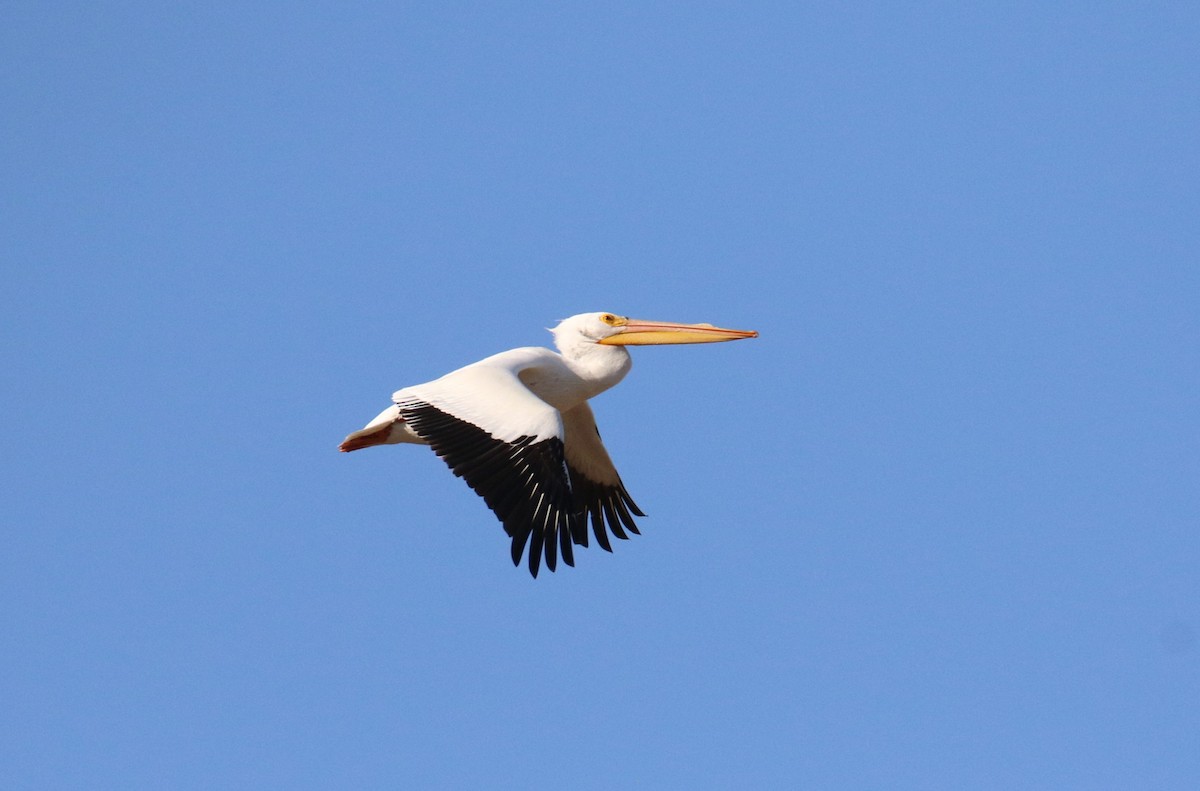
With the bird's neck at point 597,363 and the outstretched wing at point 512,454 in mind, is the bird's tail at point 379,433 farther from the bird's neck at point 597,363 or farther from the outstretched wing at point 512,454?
the bird's neck at point 597,363

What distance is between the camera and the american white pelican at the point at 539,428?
426 inches

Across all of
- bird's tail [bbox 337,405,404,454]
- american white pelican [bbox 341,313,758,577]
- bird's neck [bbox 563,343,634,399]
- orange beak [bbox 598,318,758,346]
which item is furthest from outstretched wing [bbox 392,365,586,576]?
orange beak [bbox 598,318,758,346]

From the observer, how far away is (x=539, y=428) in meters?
11.1

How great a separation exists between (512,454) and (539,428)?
27 cm

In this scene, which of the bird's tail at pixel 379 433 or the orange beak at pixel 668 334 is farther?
the orange beak at pixel 668 334

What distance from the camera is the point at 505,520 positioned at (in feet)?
35.1

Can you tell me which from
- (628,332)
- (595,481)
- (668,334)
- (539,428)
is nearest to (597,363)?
(628,332)

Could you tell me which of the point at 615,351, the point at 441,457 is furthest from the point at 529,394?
the point at 615,351

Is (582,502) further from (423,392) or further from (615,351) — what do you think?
(423,392)

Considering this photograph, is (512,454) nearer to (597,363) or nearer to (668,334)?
(597,363)

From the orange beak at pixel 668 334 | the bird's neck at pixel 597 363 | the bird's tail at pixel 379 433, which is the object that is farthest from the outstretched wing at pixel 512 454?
the orange beak at pixel 668 334

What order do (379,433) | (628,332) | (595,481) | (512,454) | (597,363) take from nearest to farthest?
(512,454) → (379,433) → (597,363) → (628,332) → (595,481)

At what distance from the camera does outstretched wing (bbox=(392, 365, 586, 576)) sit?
10.7 metres

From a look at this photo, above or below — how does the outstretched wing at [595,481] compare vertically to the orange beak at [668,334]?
below
